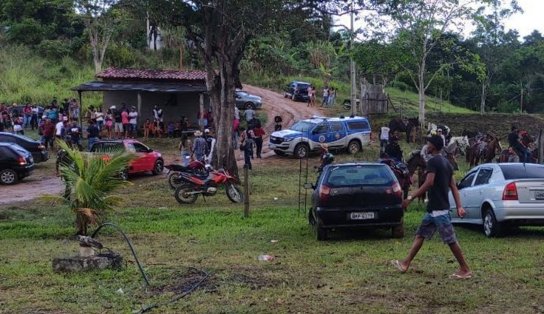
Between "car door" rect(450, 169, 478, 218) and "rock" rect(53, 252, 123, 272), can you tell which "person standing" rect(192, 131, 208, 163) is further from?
"rock" rect(53, 252, 123, 272)

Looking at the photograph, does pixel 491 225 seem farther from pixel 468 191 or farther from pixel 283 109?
pixel 283 109

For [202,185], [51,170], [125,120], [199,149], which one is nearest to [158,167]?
[199,149]

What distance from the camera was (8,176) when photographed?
23031 millimetres

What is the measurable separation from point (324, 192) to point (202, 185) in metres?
7.46

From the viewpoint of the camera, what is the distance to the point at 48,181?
2423cm

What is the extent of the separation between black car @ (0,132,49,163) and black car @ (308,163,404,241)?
1844 cm

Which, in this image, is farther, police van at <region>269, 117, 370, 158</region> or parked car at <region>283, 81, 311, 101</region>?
parked car at <region>283, 81, 311, 101</region>

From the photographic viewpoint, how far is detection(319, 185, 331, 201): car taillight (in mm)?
11492

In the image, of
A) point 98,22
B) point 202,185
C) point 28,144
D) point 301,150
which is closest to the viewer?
point 202,185

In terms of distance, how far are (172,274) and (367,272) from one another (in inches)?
96.3

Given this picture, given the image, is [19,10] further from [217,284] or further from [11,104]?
[217,284]

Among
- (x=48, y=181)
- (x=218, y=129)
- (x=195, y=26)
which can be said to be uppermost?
(x=195, y=26)

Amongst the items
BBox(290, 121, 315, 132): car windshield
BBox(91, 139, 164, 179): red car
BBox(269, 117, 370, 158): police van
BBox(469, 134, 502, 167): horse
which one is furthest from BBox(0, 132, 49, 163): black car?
BBox(469, 134, 502, 167): horse

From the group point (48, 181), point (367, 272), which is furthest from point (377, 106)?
point (367, 272)
